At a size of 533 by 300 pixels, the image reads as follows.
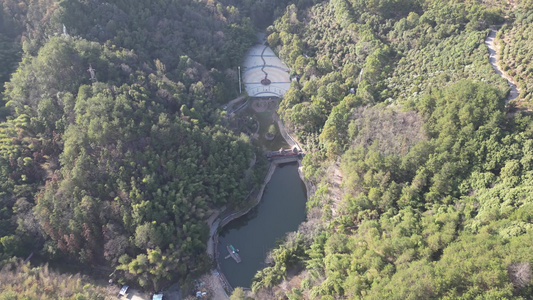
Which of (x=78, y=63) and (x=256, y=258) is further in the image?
(x=78, y=63)

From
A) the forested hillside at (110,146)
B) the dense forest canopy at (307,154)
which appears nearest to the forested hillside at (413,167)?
the dense forest canopy at (307,154)

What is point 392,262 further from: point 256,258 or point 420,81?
point 420,81

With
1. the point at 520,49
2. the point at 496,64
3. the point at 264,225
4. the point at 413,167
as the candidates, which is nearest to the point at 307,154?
the point at 264,225

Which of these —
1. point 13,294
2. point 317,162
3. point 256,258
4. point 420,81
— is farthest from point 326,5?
point 13,294

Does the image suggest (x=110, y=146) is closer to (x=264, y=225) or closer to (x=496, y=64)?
(x=264, y=225)

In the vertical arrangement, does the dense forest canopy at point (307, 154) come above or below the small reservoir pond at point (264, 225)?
above

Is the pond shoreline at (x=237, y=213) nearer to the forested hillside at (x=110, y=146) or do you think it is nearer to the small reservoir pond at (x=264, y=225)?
the small reservoir pond at (x=264, y=225)
